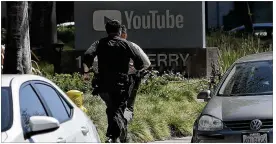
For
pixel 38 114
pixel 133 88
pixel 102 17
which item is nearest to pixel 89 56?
pixel 133 88

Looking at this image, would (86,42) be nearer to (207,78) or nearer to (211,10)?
(207,78)

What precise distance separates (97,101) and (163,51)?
17.4 ft

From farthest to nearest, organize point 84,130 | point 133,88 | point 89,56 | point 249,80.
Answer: point 133,88 < point 89,56 < point 249,80 < point 84,130

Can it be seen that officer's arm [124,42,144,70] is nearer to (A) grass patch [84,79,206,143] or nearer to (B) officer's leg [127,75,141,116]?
(B) officer's leg [127,75,141,116]

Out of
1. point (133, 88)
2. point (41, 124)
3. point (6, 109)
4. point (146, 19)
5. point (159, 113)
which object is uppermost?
point (146, 19)

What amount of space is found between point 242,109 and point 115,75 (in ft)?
6.41

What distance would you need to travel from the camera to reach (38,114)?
638 cm

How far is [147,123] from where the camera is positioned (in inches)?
476

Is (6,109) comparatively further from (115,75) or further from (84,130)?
(115,75)

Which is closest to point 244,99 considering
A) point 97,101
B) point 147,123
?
point 147,123

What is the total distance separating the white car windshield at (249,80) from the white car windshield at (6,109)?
4145mm

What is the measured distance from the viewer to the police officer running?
984cm

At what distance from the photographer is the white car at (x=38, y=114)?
572cm

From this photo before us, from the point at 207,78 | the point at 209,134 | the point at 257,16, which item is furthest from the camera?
the point at 257,16
